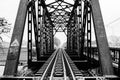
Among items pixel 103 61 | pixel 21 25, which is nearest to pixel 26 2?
pixel 21 25

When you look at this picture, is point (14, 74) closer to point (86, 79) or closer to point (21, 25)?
point (21, 25)

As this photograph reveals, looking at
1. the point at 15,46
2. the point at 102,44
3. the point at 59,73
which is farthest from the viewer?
the point at 59,73

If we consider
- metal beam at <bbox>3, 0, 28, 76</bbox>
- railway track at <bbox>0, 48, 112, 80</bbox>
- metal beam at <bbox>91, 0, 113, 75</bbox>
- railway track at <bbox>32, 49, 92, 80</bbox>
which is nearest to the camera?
metal beam at <bbox>91, 0, 113, 75</bbox>

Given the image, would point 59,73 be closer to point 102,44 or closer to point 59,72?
point 59,72

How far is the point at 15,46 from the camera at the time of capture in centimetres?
730

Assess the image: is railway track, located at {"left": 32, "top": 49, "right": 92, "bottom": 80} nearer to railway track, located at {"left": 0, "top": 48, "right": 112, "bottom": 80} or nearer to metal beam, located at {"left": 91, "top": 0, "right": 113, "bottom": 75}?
railway track, located at {"left": 0, "top": 48, "right": 112, "bottom": 80}

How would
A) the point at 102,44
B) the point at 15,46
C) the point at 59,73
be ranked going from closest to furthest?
the point at 102,44 < the point at 15,46 < the point at 59,73

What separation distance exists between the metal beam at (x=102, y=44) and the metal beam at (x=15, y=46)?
318 centimetres

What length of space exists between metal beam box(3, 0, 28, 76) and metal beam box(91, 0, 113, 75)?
318 centimetres

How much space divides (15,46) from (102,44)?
140 inches

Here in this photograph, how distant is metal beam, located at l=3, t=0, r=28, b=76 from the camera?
22.7 feet

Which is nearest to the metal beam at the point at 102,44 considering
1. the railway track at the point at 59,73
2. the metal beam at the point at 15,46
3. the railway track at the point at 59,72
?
the railway track at the point at 59,73

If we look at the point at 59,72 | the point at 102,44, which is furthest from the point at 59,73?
the point at 102,44

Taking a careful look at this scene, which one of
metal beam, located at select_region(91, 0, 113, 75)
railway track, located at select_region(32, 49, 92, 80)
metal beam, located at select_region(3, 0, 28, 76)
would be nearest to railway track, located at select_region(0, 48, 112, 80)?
railway track, located at select_region(32, 49, 92, 80)
